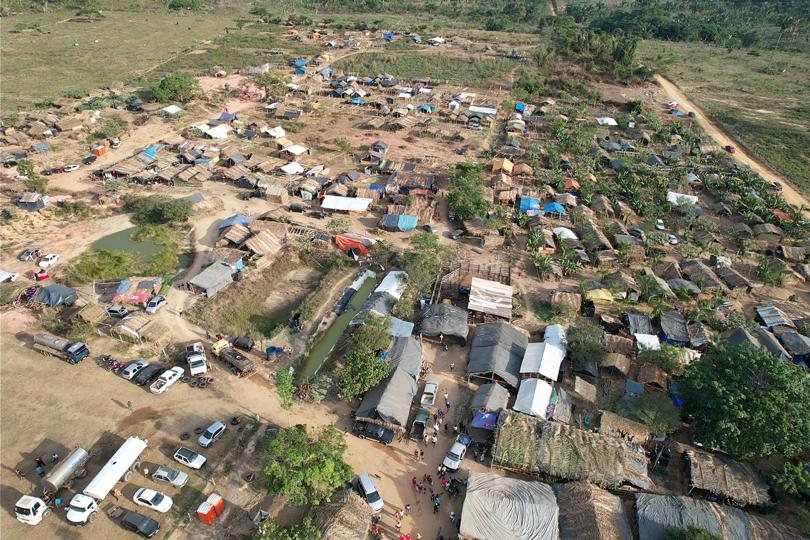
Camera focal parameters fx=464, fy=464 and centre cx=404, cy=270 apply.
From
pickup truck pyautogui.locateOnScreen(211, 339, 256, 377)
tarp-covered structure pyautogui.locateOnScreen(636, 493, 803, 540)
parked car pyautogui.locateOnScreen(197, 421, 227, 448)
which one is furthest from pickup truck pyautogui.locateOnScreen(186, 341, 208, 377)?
tarp-covered structure pyautogui.locateOnScreen(636, 493, 803, 540)

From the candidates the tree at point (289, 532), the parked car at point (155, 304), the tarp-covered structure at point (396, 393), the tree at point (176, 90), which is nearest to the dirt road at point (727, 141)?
the tarp-covered structure at point (396, 393)

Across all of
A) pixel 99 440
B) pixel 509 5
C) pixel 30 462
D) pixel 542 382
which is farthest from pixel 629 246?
pixel 509 5

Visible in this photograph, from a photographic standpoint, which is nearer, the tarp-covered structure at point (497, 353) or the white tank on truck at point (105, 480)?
the white tank on truck at point (105, 480)

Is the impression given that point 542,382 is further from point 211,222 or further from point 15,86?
point 15,86

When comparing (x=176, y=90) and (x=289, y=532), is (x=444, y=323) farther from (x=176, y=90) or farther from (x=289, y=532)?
(x=176, y=90)

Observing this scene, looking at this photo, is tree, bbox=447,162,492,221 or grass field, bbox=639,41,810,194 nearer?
tree, bbox=447,162,492,221

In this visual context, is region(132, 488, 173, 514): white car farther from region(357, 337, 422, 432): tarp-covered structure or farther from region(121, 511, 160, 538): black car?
region(357, 337, 422, 432): tarp-covered structure

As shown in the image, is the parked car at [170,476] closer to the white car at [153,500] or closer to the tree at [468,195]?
the white car at [153,500]
